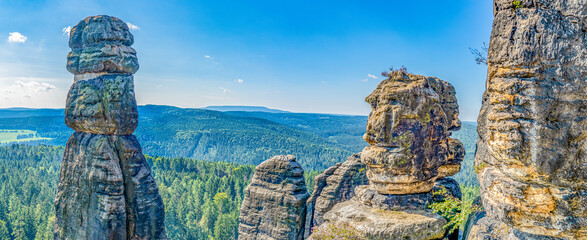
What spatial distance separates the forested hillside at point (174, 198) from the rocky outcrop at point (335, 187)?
2370 centimetres

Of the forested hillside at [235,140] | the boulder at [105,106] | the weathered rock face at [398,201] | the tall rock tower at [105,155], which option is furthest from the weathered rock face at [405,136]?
the forested hillside at [235,140]

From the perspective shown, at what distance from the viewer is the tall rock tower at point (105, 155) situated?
1938cm

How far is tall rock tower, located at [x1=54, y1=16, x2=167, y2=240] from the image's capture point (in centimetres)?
1938

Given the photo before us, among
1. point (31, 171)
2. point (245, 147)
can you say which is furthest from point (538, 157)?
point (245, 147)

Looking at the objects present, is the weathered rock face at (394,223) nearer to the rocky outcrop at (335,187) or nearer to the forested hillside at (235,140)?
the rocky outcrop at (335,187)

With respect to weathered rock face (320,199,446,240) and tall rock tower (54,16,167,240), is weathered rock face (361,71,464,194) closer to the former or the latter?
weathered rock face (320,199,446,240)

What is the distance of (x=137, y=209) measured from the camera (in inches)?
776

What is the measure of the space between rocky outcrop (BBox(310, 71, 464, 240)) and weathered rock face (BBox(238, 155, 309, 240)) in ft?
21.6

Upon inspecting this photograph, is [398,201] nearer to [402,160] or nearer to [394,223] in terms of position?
[394,223]

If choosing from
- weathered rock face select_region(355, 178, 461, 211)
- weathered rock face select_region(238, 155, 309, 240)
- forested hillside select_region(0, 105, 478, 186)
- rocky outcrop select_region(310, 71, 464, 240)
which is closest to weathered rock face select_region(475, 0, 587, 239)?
rocky outcrop select_region(310, 71, 464, 240)

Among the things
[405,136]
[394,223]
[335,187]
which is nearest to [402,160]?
[405,136]

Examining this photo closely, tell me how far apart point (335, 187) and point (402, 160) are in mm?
7294

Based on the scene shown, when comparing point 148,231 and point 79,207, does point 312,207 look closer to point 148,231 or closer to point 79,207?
point 148,231

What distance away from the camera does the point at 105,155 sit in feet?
64.3
